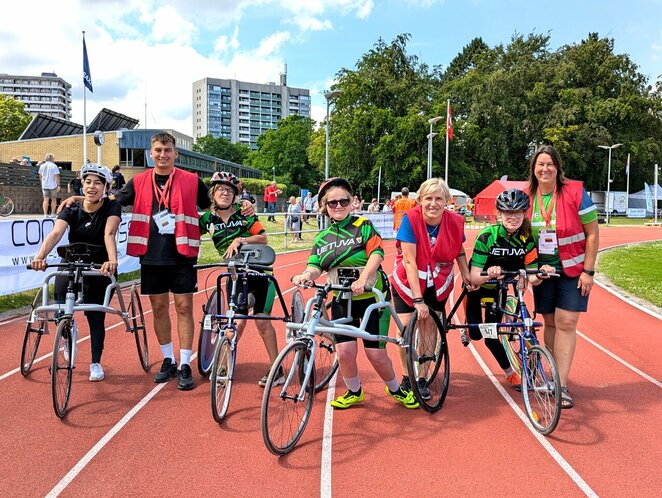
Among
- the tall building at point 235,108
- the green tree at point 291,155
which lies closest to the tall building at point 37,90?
the tall building at point 235,108

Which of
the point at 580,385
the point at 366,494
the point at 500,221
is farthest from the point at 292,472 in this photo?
the point at 580,385

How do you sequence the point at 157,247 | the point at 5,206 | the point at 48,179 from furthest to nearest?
the point at 5,206, the point at 48,179, the point at 157,247

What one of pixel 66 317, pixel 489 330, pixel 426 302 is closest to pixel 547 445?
pixel 489 330

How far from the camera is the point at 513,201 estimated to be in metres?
4.60

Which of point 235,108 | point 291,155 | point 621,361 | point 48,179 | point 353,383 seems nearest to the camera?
point 353,383

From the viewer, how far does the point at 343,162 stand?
53.0 m

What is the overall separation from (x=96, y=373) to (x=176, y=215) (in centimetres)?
173

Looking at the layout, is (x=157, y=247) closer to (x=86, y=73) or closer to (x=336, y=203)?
(x=336, y=203)

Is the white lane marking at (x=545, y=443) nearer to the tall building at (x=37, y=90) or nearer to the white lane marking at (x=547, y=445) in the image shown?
the white lane marking at (x=547, y=445)

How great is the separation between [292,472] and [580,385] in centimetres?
324

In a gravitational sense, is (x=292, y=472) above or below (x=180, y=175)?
below

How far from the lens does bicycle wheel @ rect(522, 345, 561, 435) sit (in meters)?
4.04

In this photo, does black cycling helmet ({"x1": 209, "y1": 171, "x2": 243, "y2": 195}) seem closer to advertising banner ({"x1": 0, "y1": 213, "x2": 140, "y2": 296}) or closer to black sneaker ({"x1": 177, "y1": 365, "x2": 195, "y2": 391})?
black sneaker ({"x1": 177, "y1": 365, "x2": 195, "y2": 391})

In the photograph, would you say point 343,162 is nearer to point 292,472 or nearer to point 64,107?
point 292,472
